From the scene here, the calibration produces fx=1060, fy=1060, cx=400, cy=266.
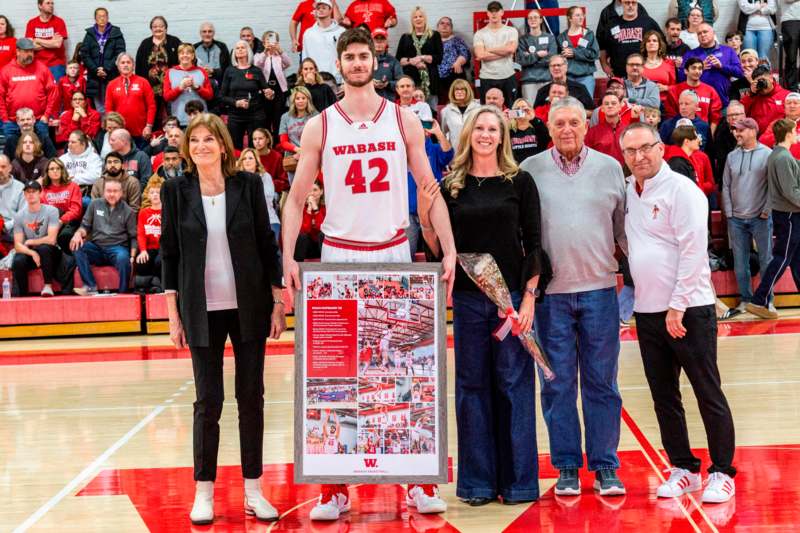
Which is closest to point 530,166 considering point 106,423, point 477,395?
point 477,395

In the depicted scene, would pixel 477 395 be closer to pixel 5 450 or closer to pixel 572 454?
pixel 572 454

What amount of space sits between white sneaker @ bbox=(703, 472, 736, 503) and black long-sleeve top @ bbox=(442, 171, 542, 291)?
1265mm

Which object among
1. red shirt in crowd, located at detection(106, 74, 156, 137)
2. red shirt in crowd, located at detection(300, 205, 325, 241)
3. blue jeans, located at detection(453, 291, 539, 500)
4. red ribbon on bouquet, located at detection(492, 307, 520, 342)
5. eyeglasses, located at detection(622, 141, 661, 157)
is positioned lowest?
blue jeans, located at detection(453, 291, 539, 500)

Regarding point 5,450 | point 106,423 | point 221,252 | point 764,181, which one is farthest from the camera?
point 764,181

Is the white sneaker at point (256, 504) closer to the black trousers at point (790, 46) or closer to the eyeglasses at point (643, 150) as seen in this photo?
the eyeglasses at point (643, 150)

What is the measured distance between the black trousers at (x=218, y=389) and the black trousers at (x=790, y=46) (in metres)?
12.4

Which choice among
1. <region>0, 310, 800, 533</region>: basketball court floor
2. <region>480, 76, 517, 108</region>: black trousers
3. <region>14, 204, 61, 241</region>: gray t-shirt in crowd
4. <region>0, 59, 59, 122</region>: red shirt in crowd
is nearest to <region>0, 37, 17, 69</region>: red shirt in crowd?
<region>0, 59, 59, 122</region>: red shirt in crowd

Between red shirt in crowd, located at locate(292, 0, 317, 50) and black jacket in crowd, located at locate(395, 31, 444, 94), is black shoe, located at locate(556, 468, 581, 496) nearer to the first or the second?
black jacket in crowd, located at locate(395, 31, 444, 94)

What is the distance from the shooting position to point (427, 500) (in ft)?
16.0

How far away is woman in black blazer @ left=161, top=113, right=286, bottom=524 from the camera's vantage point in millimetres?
4770

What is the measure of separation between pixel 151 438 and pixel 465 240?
2.71m

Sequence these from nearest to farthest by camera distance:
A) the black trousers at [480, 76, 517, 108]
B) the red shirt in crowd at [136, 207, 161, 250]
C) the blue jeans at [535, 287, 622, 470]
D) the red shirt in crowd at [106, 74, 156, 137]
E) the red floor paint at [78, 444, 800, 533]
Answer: the red floor paint at [78, 444, 800, 533] → the blue jeans at [535, 287, 622, 470] → the red shirt in crowd at [136, 207, 161, 250] → the black trousers at [480, 76, 517, 108] → the red shirt in crowd at [106, 74, 156, 137]

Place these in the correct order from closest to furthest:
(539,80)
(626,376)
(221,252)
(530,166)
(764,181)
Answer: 1. (221,252)
2. (530,166)
3. (626,376)
4. (764,181)
5. (539,80)

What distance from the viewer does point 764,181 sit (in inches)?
445
